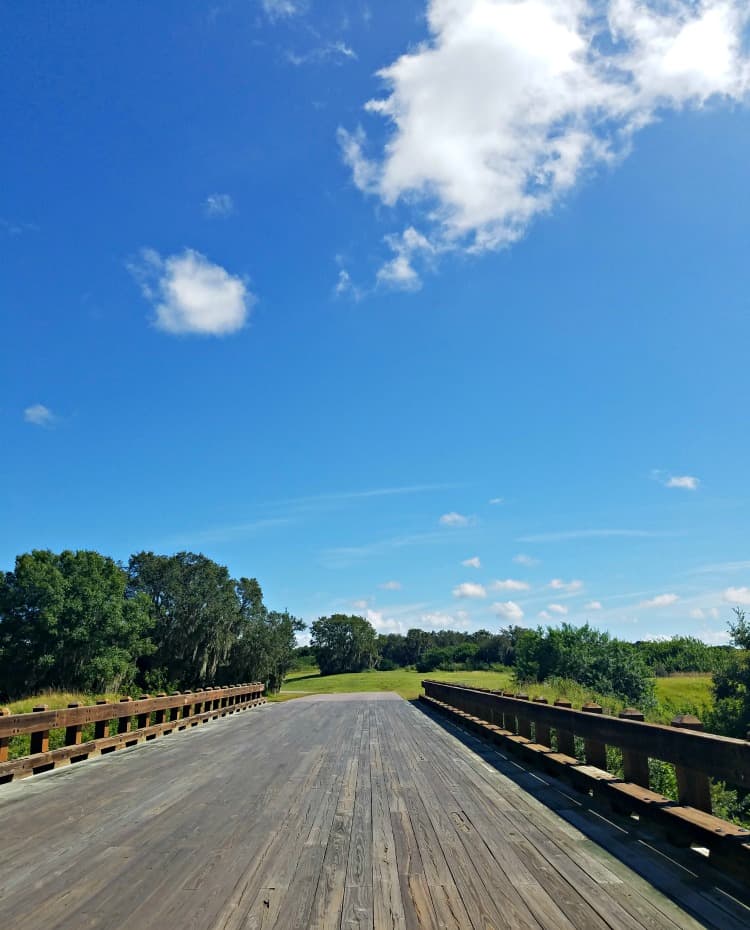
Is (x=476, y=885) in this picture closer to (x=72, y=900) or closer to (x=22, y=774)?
(x=72, y=900)

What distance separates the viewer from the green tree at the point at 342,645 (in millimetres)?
97125

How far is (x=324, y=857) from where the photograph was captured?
393 centimetres

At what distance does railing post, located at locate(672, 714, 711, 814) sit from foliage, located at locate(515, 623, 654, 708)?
134 feet

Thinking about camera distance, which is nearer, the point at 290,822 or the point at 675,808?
the point at 675,808

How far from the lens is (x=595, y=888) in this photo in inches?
131

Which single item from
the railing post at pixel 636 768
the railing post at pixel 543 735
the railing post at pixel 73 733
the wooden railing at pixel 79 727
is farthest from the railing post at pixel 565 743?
the railing post at pixel 73 733

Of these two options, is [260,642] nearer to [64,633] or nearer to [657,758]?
[64,633]

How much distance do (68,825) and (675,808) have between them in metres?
4.30

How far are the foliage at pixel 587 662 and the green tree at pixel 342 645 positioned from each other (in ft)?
137

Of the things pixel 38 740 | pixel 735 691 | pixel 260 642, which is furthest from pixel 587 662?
pixel 38 740

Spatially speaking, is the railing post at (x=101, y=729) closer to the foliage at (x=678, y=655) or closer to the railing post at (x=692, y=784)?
the railing post at (x=692, y=784)

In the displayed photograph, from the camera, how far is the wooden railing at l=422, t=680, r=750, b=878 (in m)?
3.50

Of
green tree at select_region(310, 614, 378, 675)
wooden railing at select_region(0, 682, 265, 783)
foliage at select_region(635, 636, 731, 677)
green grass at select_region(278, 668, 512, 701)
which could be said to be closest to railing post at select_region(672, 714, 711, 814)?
wooden railing at select_region(0, 682, 265, 783)

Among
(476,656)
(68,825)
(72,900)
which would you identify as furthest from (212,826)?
(476,656)
